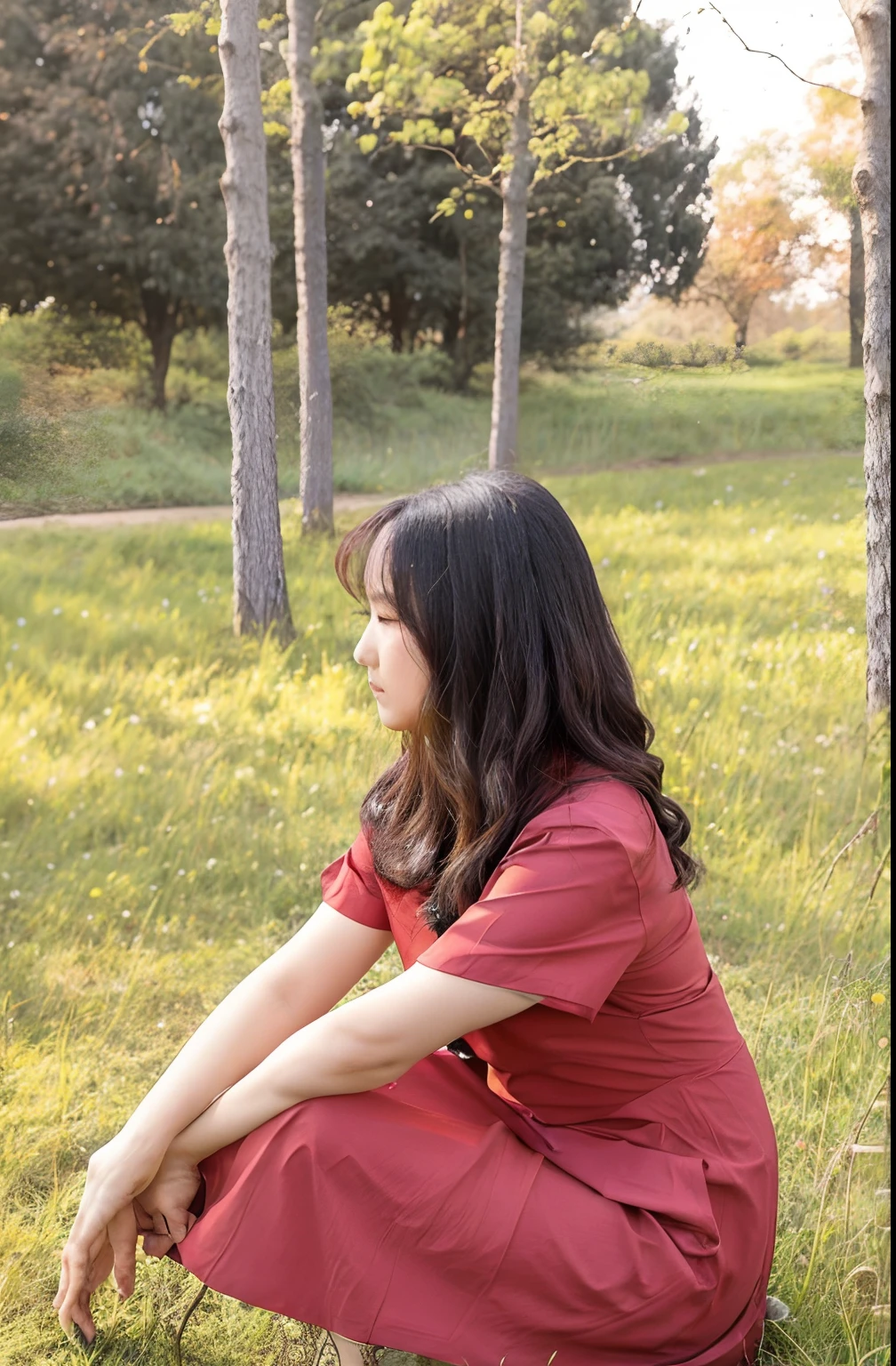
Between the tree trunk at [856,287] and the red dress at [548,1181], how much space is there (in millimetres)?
2452

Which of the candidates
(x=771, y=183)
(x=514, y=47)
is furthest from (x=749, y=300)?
(x=514, y=47)

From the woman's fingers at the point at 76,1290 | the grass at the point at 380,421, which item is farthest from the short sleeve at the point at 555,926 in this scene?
the grass at the point at 380,421

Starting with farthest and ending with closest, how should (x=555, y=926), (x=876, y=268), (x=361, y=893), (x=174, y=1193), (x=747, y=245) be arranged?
1. (x=747, y=245)
2. (x=876, y=268)
3. (x=361, y=893)
4. (x=174, y=1193)
5. (x=555, y=926)

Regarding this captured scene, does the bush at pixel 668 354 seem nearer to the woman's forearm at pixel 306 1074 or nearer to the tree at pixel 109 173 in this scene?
the tree at pixel 109 173

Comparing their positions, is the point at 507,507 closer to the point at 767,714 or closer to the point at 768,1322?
the point at 768,1322

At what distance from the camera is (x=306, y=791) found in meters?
2.99

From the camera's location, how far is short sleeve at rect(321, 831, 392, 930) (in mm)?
1549

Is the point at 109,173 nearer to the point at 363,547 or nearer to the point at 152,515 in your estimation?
the point at 152,515

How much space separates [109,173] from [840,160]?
1.96 meters

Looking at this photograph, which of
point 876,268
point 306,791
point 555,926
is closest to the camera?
point 555,926

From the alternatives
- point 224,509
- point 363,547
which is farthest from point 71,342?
point 363,547

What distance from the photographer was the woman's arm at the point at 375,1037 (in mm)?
1212

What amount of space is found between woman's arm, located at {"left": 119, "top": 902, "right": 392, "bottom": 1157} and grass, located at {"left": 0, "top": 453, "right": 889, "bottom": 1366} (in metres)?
0.50

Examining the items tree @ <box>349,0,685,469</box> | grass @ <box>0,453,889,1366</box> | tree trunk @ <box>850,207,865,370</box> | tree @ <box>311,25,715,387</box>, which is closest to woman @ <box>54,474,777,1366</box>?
grass @ <box>0,453,889,1366</box>
